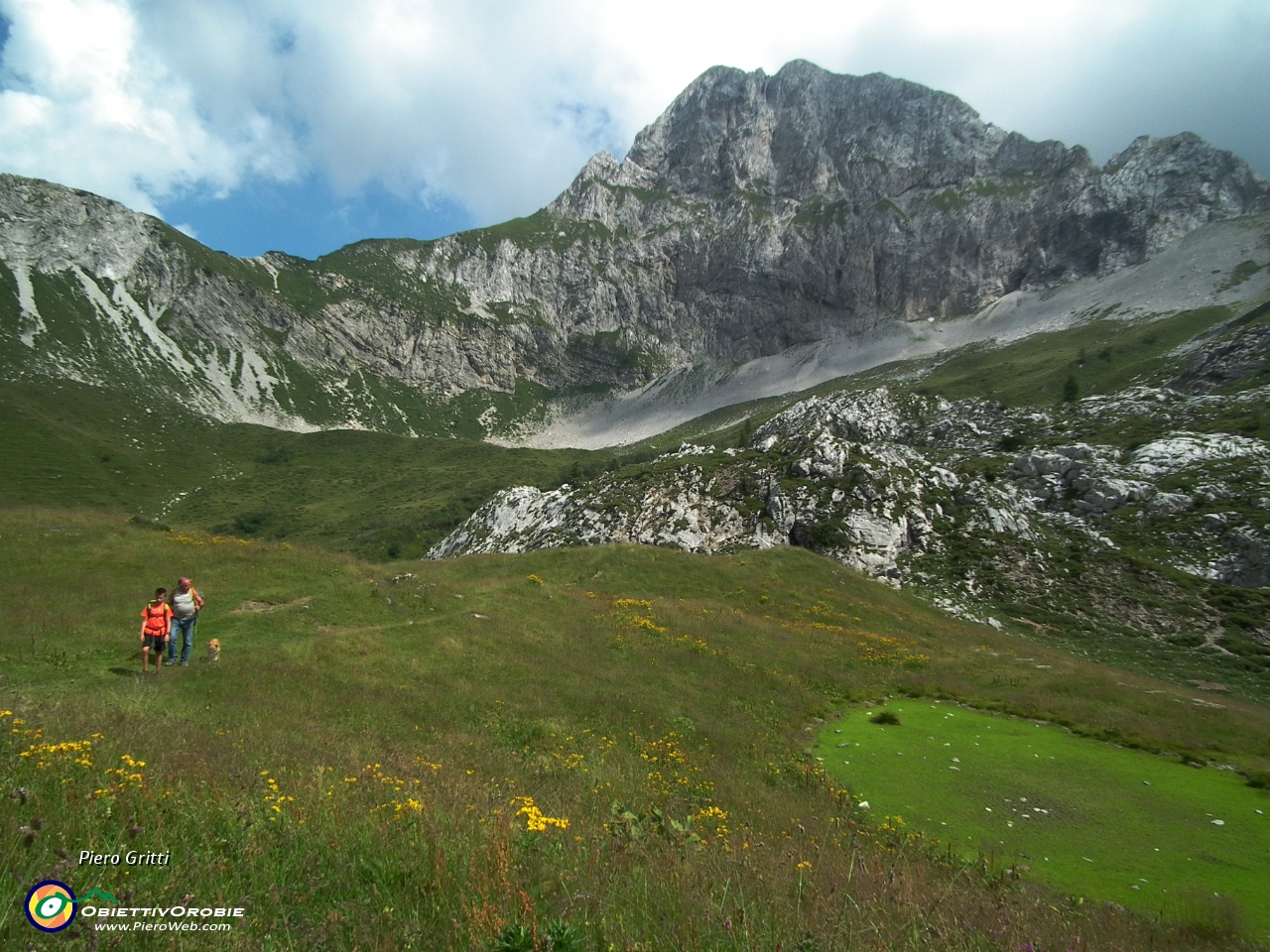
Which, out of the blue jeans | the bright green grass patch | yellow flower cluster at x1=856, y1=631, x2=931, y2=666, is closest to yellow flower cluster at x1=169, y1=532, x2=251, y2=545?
the blue jeans

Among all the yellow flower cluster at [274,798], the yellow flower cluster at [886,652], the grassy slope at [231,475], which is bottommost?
the yellow flower cluster at [886,652]

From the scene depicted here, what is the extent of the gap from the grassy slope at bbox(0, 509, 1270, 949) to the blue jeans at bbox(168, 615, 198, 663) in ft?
2.41

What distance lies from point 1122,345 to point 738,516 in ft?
456

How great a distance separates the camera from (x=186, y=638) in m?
14.6

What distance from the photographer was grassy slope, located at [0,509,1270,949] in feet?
15.0

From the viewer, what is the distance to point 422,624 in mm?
20406

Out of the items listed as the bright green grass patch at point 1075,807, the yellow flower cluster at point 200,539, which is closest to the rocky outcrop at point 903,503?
the bright green grass patch at point 1075,807

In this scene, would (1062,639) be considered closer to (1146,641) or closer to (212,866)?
(1146,641)

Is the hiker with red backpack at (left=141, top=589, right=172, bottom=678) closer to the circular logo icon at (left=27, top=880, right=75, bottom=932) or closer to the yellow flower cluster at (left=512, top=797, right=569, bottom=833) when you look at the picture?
the yellow flower cluster at (left=512, top=797, right=569, bottom=833)

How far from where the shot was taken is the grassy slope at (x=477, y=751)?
458 cm

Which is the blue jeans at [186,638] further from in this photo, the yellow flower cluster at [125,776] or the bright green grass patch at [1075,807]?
the bright green grass patch at [1075,807]

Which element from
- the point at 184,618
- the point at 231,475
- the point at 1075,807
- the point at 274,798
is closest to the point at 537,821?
the point at 274,798

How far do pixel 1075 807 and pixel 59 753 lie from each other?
16.0m

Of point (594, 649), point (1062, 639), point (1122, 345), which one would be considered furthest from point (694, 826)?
point (1122, 345)
